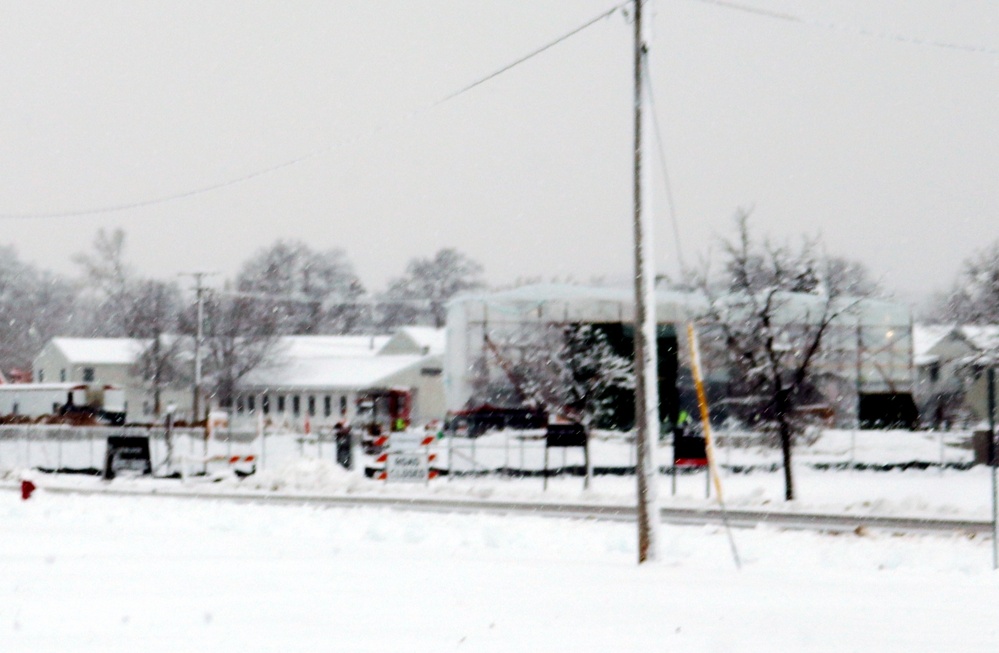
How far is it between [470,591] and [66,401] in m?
Result: 67.5

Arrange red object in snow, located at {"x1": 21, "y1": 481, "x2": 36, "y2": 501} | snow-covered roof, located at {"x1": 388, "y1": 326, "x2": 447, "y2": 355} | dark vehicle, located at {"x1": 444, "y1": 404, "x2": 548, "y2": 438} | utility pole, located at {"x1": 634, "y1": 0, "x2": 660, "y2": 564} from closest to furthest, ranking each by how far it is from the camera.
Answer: utility pole, located at {"x1": 634, "y1": 0, "x2": 660, "y2": 564}
red object in snow, located at {"x1": 21, "y1": 481, "x2": 36, "y2": 501}
dark vehicle, located at {"x1": 444, "y1": 404, "x2": 548, "y2": 438}
snow-covered roof, located at {"x1": 388, "y1": 326, "x2": 447, "y2": 355}

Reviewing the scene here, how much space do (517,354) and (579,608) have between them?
5118 centimetres

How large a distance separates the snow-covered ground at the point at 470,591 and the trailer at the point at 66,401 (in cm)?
5142

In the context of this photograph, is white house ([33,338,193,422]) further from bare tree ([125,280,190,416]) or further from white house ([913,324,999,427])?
white house ([913,324,999,427])

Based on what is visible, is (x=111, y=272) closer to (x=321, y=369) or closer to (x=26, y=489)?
(x=321, y=369)

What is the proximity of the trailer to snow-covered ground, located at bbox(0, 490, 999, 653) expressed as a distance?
169 feet

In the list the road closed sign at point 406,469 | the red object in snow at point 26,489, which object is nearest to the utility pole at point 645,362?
the red object in snow at point 26,489

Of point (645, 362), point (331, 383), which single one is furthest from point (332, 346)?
point (645, 362)

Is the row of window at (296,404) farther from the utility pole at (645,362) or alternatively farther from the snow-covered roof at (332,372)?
the utility pole at (645,362)

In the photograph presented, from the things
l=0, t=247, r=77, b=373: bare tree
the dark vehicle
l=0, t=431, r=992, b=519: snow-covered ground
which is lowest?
l=0, t=431, r=992, b=519: snow-covered ground

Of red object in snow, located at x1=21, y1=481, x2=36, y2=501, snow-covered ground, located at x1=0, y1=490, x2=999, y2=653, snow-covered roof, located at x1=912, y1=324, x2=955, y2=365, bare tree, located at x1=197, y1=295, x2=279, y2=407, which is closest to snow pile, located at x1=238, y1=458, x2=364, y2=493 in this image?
red object in snow, located at x1=21, y1=481, x2=36, y2=501

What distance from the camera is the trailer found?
68.8 m

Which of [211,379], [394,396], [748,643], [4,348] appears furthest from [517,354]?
[4,348]

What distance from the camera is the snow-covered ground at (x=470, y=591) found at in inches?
347
